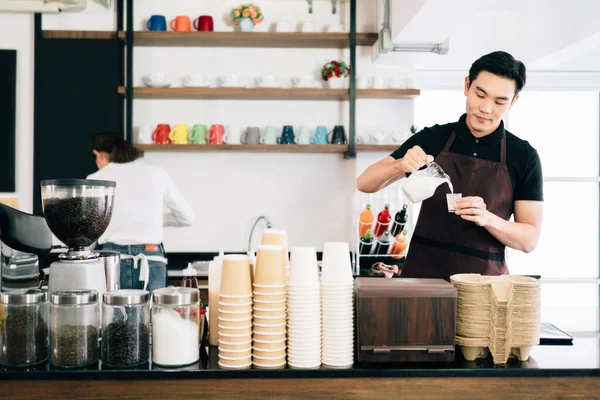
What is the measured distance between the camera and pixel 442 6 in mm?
3064

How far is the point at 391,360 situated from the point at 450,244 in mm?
921

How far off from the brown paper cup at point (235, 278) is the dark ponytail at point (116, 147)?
2.00 m

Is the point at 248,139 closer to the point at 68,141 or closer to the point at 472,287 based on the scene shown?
the point at 68,141

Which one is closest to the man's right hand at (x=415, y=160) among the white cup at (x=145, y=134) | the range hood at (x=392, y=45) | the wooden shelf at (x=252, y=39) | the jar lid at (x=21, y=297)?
the jar lid at (x=21, y=297)

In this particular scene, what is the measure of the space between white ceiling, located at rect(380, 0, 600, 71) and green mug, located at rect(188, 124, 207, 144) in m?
1.36

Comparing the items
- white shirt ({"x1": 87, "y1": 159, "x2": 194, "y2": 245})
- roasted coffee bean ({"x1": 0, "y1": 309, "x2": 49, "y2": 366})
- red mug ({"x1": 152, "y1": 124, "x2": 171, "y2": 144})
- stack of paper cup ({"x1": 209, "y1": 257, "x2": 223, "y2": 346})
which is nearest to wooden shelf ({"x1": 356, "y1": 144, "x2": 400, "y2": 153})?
red mug ({"x1": 152, "y1": 124, "x2": 171, "y2": 144})

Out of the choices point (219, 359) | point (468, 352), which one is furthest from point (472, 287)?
point (219, 359)

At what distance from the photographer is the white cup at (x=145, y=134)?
162 inches

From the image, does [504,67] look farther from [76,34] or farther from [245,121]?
[76,34]

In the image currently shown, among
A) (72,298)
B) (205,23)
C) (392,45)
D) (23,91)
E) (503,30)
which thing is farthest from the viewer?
(23,91)

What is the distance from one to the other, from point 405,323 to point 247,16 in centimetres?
314

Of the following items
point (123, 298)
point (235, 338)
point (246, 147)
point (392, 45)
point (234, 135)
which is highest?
point (392, 45)

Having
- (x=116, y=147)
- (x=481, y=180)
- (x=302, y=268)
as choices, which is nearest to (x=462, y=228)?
(x=481, y=180)

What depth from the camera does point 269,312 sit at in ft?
4.83
